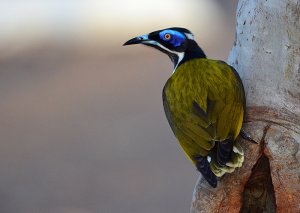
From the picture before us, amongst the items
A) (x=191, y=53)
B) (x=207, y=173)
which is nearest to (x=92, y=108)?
(x=191, y=53)

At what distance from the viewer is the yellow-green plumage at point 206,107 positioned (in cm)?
455

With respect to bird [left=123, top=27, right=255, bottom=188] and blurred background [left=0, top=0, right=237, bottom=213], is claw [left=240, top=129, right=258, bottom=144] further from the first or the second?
blurred background [left=0, top=0, right=237, bottom=213]

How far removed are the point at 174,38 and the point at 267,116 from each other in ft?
2.20

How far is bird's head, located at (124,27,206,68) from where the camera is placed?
196 inches

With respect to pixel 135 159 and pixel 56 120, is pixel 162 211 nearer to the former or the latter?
pixel 135 159

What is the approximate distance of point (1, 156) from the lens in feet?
31.1

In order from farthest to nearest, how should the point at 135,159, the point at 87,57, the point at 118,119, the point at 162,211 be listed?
the point at 87,57, the point at 118,119, the point at 135,159, the point at 162,211

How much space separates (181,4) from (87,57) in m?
1.50

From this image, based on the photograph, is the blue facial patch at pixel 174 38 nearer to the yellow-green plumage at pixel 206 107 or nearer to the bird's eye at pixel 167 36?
the bird's eye at pixel 167 36

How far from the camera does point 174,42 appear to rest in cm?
506

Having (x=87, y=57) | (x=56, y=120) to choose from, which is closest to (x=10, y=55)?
(x=87, y=57)

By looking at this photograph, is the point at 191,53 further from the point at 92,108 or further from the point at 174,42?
the point at 92,108

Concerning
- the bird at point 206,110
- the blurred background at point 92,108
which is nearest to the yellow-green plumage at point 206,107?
the bird at point 206,110

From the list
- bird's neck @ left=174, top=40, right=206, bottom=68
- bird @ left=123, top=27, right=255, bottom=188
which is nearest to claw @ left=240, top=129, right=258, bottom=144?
Answer: bird @ left=123, top=27, right=255, bottom=188
